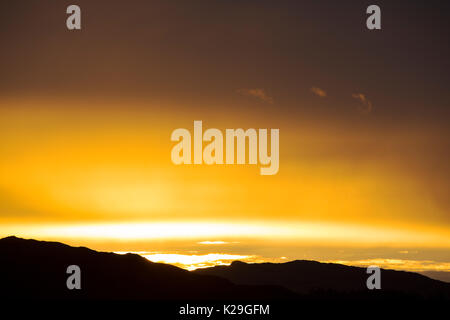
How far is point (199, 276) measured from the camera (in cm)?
18362

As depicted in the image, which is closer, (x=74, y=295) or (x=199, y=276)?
(x=74, y=295)

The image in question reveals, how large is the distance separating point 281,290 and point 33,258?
72.5 m
